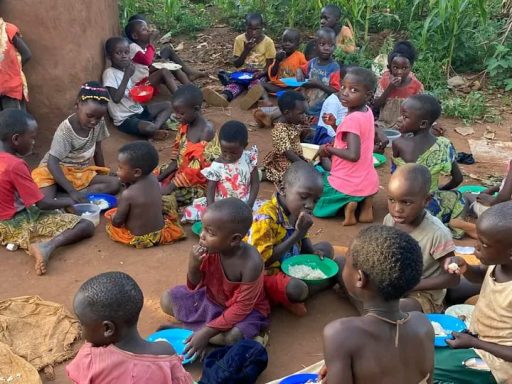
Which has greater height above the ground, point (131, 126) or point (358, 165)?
point (358, 165)

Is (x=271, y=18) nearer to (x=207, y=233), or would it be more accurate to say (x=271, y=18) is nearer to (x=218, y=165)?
(x=218, y=165)

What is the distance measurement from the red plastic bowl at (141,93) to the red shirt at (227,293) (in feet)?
12.0

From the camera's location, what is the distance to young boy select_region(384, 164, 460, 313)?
10.8 ft

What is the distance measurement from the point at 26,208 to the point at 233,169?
154 cm

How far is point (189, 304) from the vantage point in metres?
3.46

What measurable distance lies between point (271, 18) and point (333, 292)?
633 cm

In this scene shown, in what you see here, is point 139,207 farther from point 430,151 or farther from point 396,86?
point 396,86

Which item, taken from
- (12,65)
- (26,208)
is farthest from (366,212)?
(12,65)

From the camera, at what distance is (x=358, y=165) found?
16.0 ft

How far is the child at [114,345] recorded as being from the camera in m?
2.21

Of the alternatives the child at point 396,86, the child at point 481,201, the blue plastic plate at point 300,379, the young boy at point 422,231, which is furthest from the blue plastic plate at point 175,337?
the child at point 396,86

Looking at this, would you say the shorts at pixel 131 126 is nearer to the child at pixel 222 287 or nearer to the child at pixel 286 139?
the child at pixel 286 139

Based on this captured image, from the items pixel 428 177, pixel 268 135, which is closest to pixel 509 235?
pixel 428 177

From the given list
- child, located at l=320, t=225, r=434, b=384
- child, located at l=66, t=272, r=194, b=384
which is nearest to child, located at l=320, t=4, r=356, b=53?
child, located at l=320, t=225, r=434, b=384
